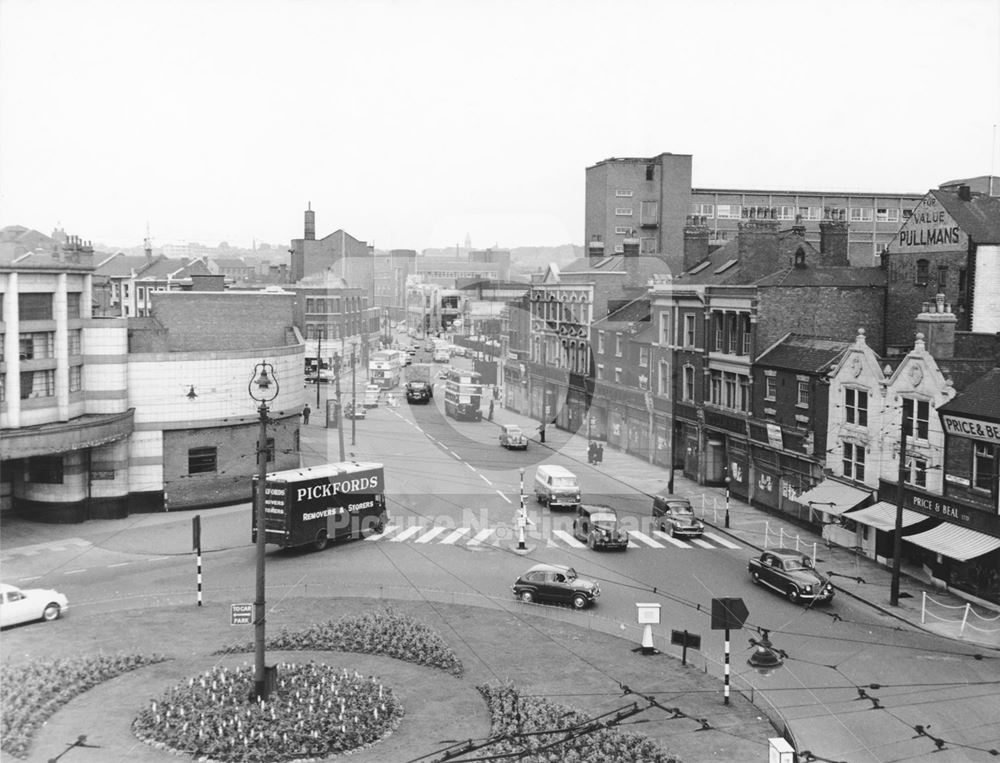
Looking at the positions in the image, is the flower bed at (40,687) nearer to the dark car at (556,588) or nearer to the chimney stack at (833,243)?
the dark car at (556,588)

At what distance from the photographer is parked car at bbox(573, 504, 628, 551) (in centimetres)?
4181

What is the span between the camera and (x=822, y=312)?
178ft

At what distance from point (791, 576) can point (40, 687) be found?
23375 millimetres

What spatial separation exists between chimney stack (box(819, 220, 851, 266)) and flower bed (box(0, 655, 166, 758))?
153ft

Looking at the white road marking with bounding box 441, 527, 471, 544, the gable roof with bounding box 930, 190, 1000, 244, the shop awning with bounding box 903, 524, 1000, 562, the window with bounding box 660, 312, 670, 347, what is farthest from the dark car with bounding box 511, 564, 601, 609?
the window with bounding box 660, 312, 670, 347

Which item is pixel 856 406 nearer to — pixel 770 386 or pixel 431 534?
pixel 770 386

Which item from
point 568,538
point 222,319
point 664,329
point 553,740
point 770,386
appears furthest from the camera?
point 664,329

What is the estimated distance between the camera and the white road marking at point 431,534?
144 ft

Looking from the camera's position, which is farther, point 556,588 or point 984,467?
point 984,467

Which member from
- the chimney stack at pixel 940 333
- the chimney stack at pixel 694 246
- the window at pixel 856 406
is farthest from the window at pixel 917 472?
the chimney stack at pixel 694 246

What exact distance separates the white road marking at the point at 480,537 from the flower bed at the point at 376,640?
12.2m

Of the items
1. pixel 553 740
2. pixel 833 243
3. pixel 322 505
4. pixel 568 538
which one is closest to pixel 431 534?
pixel 322 505

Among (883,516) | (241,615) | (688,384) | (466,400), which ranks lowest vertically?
(241,615)

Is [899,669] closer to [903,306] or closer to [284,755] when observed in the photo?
[284,755]
